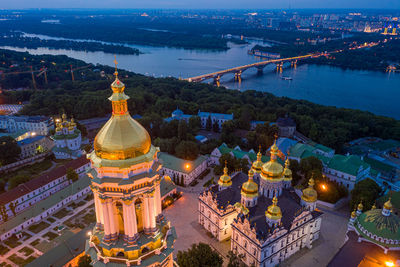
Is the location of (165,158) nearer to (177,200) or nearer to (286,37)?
(177,200)

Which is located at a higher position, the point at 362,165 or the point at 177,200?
the point at 362,165

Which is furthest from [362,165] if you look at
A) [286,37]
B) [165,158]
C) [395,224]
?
[286,37]

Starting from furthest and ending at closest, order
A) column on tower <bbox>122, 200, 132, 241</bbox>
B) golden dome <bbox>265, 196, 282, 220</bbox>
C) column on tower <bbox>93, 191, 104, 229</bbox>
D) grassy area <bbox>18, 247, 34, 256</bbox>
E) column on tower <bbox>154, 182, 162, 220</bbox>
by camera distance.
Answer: grassy area <bbox>18, 247, 34, 256</bbox>, golden dome <bbox>265, 196, 282, 220</bbox>, column on tower <bbox>154, 182, 162, 220</bbox>, column on tower <bbox>93, 191, 104, 229</bbox>, column on tower <bbox>122, 200, 132, 241</bbox>

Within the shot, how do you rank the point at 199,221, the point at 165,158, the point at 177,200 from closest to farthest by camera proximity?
the point at 199,221 < the point at 177,200 < the point at 165,158

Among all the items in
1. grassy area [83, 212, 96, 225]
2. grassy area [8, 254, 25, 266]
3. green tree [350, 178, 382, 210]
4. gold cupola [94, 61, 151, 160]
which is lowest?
grassy area [8, 254, 25, 266]

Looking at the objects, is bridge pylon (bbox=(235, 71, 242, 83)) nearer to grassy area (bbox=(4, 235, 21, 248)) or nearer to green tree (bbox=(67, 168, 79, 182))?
green tree (bbox=(67, 168, 79, 182))

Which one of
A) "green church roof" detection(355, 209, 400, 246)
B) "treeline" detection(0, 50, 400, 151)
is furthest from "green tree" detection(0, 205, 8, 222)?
"green church roof" detection(355, 209, 400, 246)

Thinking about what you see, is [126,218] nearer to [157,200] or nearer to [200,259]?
[157,200]
